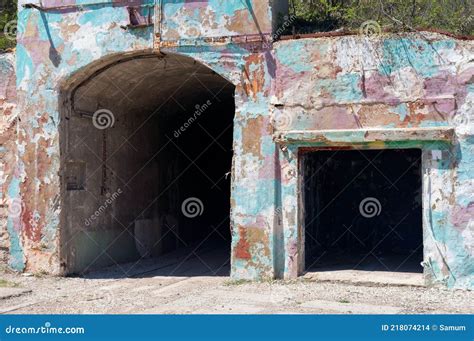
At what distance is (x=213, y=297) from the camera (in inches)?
382

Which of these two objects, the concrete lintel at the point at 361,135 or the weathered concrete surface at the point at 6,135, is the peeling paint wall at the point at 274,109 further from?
the weathered concrete surface at the point at 6,135

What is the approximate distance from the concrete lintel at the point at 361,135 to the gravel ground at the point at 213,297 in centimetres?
224

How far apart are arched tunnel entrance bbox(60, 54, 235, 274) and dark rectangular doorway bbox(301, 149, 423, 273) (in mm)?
2552

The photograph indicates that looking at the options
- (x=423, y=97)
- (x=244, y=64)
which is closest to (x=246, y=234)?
(x=244, y=64)

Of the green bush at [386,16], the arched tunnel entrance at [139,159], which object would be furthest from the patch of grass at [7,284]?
the green bush at [386,16]

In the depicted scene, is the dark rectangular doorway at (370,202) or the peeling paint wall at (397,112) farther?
the dark rectangular doorway at (370,202)

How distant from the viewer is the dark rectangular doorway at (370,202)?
47.3 feet

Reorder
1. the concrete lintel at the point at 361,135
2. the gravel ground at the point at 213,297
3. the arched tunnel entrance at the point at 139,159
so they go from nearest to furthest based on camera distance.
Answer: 1. the gravel ground at the point at 213,297
2. the concrete lintel at the point at 361,135
3. the arched tunnel entrance at the point at 139,159

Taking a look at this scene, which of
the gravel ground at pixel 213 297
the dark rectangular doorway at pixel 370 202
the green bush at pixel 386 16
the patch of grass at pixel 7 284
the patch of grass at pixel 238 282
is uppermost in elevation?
the green bush at pixel 386 16

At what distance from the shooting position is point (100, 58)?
1157 centimetres

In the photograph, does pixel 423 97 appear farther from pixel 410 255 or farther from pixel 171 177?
pixel 171 177

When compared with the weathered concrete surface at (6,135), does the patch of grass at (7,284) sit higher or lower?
lower

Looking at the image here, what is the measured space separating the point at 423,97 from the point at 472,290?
2.95 meters

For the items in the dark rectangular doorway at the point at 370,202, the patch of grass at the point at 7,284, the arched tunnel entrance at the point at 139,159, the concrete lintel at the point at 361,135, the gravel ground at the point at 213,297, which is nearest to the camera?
the gravel ground at the point at 213,297
